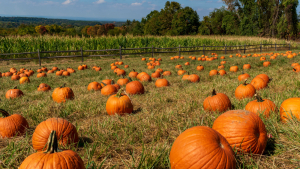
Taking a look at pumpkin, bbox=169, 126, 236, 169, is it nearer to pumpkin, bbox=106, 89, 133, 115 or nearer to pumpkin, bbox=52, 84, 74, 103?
pumpkin, bbox=106, 89, 133, 115

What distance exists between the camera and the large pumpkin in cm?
228

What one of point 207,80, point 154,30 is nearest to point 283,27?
point 154,30

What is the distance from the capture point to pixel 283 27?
41031 millimetres

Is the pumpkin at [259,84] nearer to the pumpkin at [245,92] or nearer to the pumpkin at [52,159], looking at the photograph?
the pumpkin at [245,92]

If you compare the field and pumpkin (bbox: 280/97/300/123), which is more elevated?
pumpkin (bbox: 280/97/300/123)

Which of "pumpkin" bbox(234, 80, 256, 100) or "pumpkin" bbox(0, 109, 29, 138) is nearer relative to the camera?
"pumpkin" bbox(0, 109, 29, 138)

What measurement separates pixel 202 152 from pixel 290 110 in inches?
68.5

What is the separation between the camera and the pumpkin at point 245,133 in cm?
199

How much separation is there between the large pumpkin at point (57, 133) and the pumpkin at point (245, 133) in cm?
171

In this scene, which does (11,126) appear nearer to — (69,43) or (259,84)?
(259,84)

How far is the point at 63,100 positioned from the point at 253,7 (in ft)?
175

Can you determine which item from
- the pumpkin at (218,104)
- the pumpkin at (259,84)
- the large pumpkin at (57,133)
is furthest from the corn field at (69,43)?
the large pumpkin at (57,133)

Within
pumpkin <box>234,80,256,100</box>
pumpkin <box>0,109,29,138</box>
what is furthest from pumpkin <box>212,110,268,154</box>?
pumpkin <box>0,109,29,138</box>

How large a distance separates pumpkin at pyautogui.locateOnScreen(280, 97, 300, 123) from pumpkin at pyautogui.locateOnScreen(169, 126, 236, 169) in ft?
4.90
